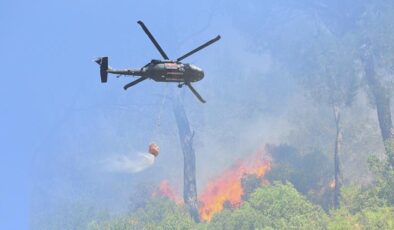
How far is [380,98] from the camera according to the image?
122625 millimetres

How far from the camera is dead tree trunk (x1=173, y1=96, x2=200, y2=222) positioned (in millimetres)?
125562

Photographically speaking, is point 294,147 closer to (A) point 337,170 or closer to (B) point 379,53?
(A) point 337,170

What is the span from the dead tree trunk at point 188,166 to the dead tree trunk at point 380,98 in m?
46.3

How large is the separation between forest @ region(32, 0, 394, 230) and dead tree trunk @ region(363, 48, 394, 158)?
0.30 metres

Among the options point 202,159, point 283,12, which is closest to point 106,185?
point 202,159

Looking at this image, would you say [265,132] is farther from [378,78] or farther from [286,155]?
[378,78]

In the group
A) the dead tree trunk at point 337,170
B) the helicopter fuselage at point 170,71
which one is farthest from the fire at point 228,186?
the helicopter fuselage at point 170,71

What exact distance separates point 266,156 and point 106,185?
Answer: 6409 centimetres

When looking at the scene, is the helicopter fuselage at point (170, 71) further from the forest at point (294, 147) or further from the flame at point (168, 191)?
the flame at point (168, 191)

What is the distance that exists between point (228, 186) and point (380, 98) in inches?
2224

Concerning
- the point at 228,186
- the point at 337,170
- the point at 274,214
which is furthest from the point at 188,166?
the point at 274,214

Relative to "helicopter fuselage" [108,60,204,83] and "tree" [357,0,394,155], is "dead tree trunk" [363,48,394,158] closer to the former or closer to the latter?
"tree" [357,0,394,155]

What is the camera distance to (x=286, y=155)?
139125mm

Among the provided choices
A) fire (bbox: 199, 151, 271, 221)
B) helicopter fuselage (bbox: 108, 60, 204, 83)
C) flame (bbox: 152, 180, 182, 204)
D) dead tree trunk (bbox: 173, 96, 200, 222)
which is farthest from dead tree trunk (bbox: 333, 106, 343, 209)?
helicopter fuselage (bbox: 108, 60, 204, 83)
